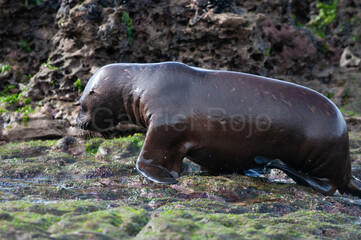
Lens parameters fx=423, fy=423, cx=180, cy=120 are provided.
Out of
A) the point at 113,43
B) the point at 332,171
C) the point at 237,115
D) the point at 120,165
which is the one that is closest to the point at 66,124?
the point at 113,43

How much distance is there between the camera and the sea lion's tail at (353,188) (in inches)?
174

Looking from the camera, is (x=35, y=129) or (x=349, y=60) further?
(x=349, y=60)

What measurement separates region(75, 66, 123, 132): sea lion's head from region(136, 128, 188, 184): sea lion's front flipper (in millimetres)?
789

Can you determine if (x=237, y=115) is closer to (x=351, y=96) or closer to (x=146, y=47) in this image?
(x=146, y=47)

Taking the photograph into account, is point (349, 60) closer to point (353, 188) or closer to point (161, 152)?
point (353, 188)

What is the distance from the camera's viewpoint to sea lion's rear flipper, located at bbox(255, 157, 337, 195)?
4.23 meters

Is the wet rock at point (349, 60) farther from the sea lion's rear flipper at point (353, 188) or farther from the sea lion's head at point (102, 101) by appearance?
the sea lion's head at point (102, 101)

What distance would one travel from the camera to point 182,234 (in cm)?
196

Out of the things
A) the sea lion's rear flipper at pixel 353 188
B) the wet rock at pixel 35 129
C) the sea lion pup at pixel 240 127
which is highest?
the sea lion pup at pixel 240 127

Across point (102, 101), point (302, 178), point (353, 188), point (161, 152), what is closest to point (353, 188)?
point (353, 188)

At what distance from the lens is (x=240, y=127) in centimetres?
422

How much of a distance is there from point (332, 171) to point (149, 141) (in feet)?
6.13

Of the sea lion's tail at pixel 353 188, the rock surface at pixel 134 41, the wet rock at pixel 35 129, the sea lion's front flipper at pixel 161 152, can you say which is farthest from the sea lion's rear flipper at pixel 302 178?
the wet rock at pixel 35 129

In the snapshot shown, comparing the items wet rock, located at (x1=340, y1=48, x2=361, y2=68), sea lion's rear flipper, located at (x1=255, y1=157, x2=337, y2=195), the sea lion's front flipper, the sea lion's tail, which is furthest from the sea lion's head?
wet rock, located at (x1=340, y1=48, x2=361, y2=68)
